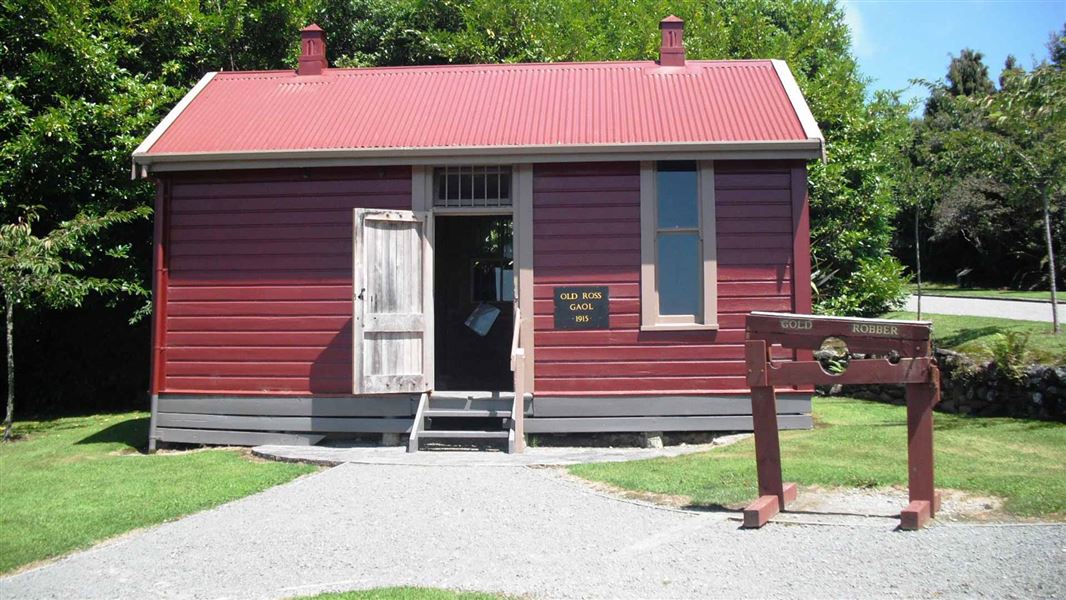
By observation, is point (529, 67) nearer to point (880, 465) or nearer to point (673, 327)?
point (673, 327)

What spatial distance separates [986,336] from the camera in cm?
1256

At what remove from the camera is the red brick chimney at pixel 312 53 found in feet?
43.2

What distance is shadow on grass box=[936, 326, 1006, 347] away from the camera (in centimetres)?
1250

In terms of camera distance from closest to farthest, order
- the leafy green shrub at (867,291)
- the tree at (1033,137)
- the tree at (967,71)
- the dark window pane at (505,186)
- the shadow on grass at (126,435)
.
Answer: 1. the dark window pane at (505,186)
2. the tree at (1033,137)
3. the shadow on grass at (126,435)
4. the leafy green shrub at (867,291)
5. the tree at (967,71)

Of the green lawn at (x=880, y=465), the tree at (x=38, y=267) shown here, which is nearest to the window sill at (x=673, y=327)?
the green lawn at (x=880, y=465)

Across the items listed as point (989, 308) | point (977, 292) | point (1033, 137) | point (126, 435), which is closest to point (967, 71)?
point (977, 292)

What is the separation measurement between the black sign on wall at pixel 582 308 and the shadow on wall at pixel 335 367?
2.53 metres

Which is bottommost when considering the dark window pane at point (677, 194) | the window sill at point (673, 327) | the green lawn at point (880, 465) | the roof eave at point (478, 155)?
the green lawn at point (880, 465)

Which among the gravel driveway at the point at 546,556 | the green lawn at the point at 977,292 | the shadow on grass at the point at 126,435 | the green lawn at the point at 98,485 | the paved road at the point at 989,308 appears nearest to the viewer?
the gravel driveway at the point at 546,556

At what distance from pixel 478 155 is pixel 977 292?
2221 centimetres

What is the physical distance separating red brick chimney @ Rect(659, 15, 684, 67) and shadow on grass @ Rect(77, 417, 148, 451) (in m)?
8.65

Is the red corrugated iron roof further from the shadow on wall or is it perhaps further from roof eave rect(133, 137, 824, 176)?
the shadow on wall

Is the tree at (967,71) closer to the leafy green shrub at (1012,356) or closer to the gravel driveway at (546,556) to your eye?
the leafy green shrub at (1012,356)

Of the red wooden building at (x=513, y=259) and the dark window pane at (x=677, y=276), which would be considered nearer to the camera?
the red wooden building at (x=513, y=259)
